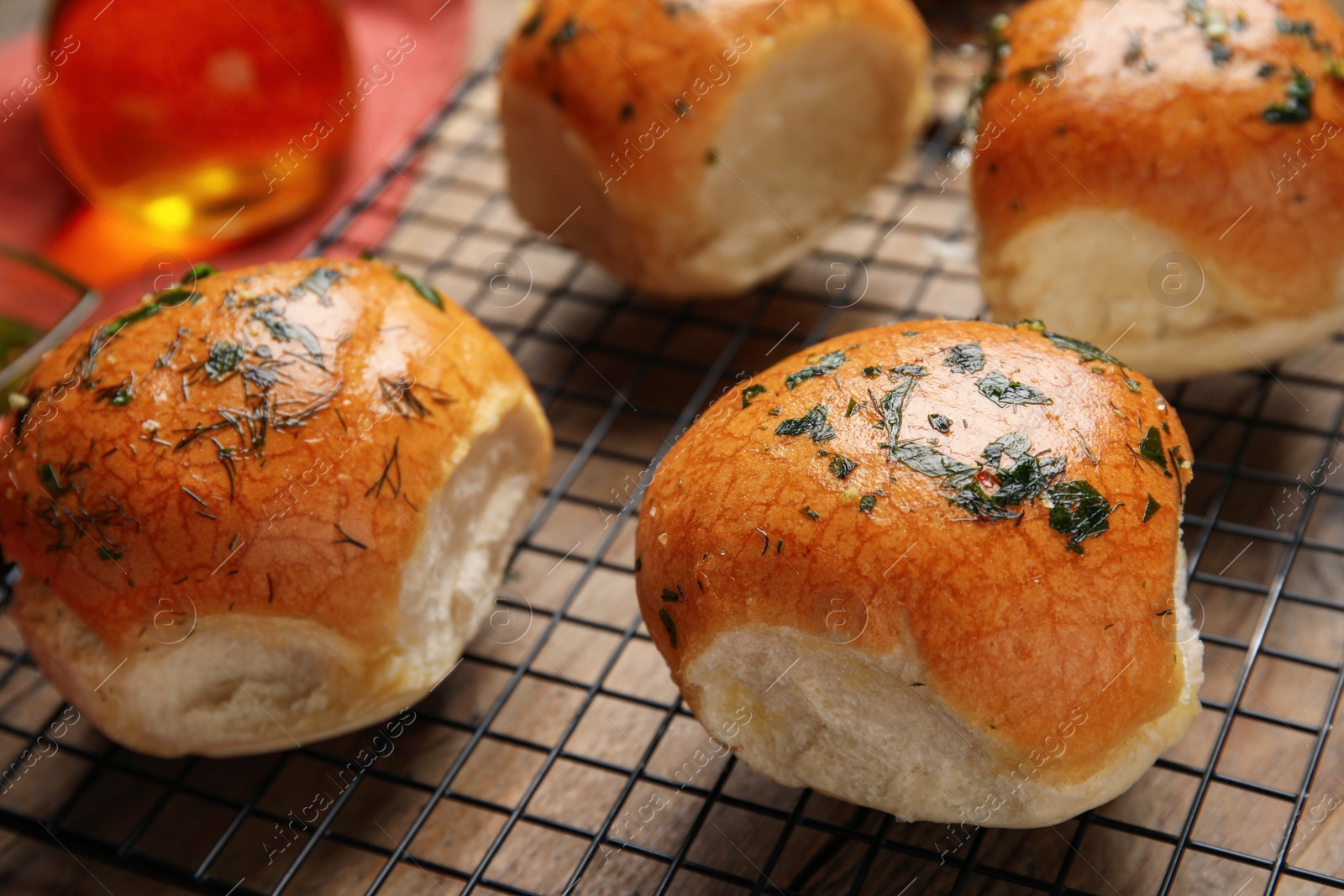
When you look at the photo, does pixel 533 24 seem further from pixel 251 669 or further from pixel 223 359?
pixel 251 669

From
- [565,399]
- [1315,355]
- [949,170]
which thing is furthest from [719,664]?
[949,170]

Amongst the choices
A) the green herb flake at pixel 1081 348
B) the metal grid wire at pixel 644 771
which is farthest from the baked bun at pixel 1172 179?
the green herb flake at pixel 1081 348

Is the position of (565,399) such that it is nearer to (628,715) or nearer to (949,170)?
(628,715)

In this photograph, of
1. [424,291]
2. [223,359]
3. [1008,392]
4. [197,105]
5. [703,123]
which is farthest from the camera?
[197,105]

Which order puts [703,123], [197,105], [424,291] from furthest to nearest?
[197,105], [703,123], [424,291]

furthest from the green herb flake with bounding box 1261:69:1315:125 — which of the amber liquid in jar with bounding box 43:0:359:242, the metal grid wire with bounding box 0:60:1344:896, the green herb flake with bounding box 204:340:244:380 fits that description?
the amber liquid in jar with bounding box 43:0:359:242

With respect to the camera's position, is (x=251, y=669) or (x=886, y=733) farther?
(x=251, y=669)

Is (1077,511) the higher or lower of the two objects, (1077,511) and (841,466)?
the lower

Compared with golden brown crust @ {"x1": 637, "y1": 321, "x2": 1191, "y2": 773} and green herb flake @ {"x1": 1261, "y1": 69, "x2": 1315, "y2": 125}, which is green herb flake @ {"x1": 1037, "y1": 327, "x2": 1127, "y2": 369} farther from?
green herb flake @ {"x1": 1261, "y1": 69, "x2": 1315, "y2": 125}

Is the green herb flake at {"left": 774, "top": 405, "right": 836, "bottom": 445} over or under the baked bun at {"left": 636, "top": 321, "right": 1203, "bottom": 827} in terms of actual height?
over

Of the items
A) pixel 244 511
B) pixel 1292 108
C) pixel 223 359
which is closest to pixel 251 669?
pixel 244 511
